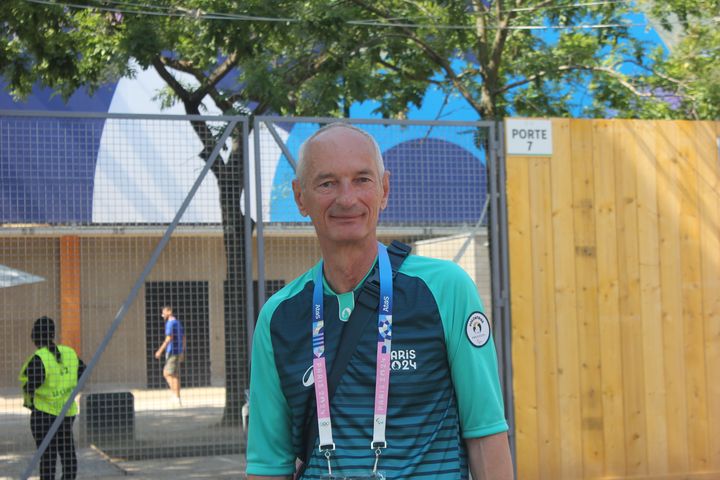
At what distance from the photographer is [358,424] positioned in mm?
2387

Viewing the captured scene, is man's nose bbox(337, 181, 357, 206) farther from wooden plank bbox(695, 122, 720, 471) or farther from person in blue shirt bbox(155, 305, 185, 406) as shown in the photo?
wooden plank bbox(695, 122, 720, 471)

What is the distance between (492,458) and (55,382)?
263 inches

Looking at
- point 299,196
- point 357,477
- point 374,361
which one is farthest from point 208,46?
point 357,477

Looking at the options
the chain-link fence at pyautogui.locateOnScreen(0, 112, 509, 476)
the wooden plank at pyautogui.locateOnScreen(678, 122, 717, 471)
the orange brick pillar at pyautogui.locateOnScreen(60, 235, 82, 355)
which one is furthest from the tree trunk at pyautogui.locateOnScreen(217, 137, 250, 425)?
the wooden plank at pyautogui.locateOnScreen(678, 122, 717, 471)

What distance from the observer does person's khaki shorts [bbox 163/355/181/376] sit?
772 centimetres

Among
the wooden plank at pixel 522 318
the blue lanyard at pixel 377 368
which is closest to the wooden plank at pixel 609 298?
the wooden plank at pixel 522 318

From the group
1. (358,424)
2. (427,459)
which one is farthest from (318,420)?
(427,459)

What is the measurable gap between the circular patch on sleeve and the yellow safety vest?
20.4 feet

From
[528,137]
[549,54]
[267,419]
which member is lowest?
[267,419]

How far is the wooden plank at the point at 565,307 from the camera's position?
341 inches

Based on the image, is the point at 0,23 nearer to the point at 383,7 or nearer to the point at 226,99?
the point at 226,99

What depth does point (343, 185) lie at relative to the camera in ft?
8.10

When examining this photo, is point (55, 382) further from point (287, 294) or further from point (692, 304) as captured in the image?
point (287, 294)

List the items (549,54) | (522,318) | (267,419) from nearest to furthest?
(267,419) < (522,318) < (549,54)
